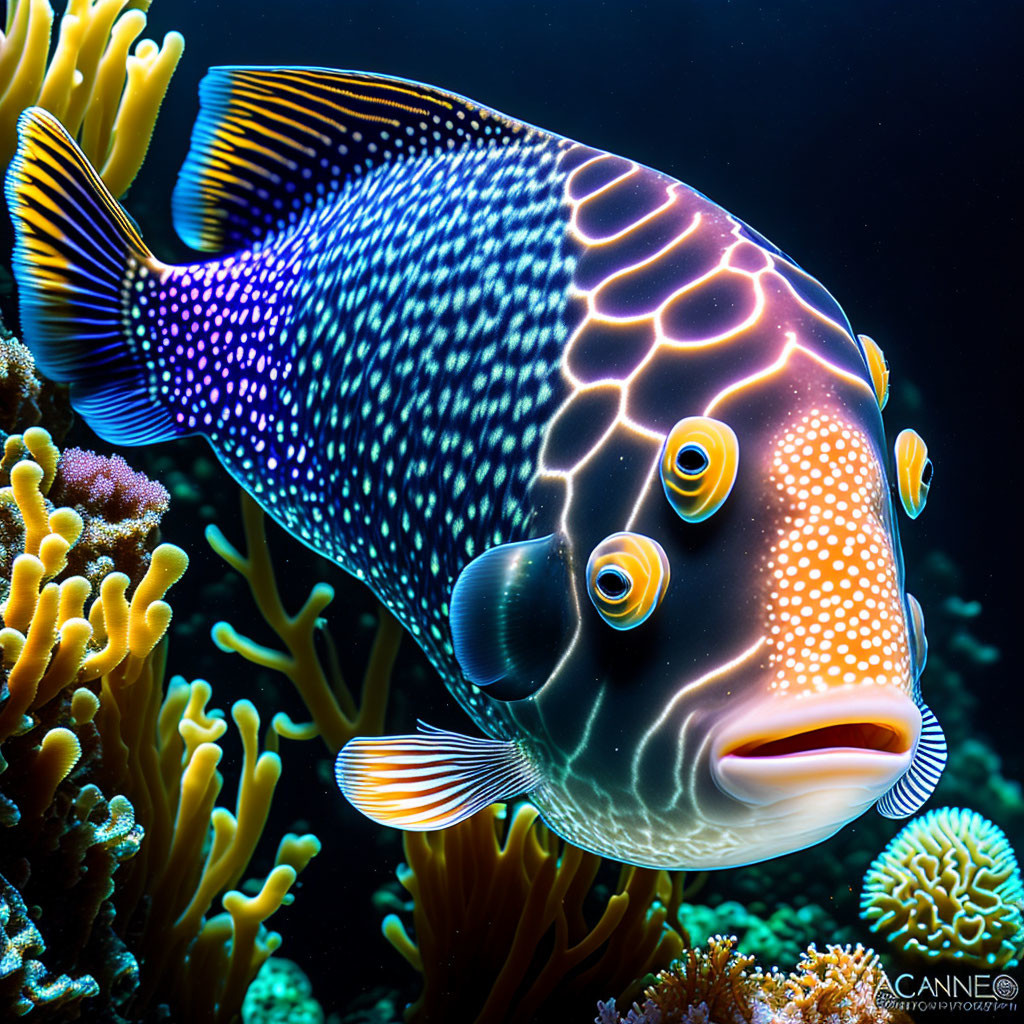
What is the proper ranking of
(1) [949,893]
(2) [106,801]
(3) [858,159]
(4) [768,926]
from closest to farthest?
(2) [106,801] < (1) [949,893] < (4) [768,926] < (3) [858,159]

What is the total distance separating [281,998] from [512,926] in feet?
4.41

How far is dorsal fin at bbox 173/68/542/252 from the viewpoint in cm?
183

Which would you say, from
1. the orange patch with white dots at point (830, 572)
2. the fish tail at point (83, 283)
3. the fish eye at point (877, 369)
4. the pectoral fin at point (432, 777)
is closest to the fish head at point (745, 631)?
the orange patch with white dots at point (830, 572)

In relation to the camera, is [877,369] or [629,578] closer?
[629,578]

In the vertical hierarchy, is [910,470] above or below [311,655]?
above

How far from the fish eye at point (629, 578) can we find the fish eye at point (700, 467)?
0.08 metres

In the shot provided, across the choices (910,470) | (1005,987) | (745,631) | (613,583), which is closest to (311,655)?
(613,583)

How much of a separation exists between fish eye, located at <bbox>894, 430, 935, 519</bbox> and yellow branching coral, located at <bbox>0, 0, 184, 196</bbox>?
110 inches

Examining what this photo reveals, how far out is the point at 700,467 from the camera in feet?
3.54

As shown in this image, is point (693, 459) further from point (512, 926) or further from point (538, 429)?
point (512, 926)

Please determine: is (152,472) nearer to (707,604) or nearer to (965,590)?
(707,604)

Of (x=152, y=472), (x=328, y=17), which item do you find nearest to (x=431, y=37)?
(x=328, y=17)

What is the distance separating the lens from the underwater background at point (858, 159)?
3.91 meters

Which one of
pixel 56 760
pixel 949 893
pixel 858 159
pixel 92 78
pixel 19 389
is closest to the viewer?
pixel 56 760
